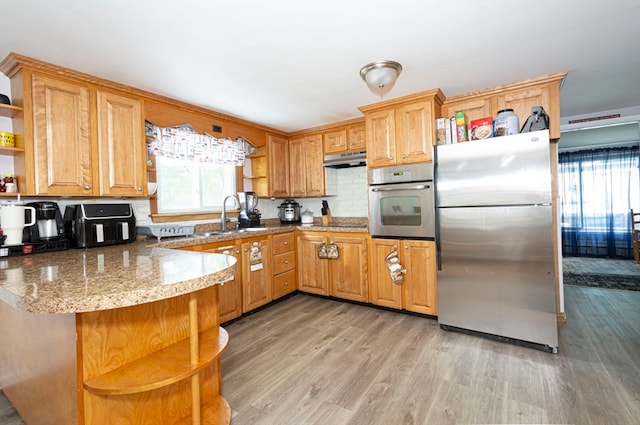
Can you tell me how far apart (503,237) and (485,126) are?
0.99 meters

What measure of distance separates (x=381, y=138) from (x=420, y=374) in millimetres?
2212

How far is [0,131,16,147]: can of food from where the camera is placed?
6.36 feet

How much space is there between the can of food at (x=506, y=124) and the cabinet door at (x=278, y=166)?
2555 millimetres

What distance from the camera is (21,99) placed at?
1.97 m

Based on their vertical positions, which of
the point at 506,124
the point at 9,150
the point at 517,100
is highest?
the point at 517,100

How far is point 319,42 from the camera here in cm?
193

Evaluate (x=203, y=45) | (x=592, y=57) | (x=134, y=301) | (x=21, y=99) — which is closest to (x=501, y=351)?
(x=592, y=57)

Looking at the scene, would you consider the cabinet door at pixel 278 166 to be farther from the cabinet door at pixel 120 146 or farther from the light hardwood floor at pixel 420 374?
the light hardwood floor at pixel 420 374

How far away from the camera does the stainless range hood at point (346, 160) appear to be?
3553mm

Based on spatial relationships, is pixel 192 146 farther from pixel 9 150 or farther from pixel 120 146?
pixel 9 150

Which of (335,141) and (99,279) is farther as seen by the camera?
(335,141)

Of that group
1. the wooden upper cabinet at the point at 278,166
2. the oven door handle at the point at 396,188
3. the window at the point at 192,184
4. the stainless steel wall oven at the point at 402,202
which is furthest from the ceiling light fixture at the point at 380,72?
the window at the point at 192,184

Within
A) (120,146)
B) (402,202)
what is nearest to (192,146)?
(120,146)

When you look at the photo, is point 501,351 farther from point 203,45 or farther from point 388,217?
point 203,45
